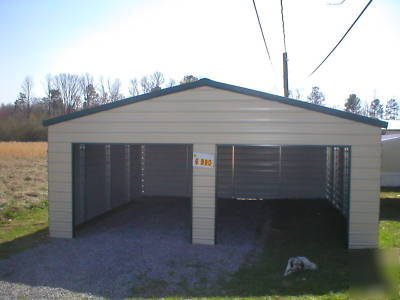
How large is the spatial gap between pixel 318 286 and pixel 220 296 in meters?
1.40

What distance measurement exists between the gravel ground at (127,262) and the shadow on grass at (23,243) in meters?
0.24

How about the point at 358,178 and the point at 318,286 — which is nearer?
the point at 318,286

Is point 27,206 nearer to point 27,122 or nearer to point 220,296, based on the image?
point 220,296

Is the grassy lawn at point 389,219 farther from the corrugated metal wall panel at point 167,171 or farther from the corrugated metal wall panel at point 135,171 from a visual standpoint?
the corrugated metal wall panel at point 135,171

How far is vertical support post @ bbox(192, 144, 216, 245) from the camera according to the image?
7.22 m

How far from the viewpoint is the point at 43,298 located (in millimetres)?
4891

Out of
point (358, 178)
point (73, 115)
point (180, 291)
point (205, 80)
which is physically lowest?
point (180, 291)

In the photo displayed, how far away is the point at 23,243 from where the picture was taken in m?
7.34

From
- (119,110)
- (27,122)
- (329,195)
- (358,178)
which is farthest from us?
(27,122)

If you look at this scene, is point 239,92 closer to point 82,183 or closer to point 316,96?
point 82,183

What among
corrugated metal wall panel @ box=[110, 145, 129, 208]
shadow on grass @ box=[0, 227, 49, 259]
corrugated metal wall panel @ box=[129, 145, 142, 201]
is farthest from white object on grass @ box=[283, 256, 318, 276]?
corrugated metal wall panel @ box=[129, 145, 142, 201]

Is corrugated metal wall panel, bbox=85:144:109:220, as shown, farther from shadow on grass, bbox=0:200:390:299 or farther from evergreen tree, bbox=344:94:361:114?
evergreen tree, bbox=344:94:361:114

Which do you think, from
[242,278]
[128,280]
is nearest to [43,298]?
[128,280]

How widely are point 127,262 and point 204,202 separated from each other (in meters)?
1.89
